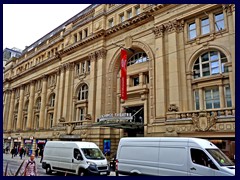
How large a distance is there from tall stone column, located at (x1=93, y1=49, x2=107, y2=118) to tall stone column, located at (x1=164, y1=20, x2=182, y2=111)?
9255 mm

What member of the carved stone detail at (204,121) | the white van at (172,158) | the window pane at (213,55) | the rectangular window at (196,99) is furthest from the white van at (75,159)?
the window pane at (213,55)

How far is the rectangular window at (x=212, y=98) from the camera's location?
20.2 meters

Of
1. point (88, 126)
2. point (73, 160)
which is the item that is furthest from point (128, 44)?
point (73, 160)

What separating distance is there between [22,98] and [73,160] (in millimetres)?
35086

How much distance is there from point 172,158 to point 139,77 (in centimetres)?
1581

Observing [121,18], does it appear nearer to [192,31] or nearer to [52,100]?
[192,31]

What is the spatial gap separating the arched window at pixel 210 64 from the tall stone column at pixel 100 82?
37.5 ft

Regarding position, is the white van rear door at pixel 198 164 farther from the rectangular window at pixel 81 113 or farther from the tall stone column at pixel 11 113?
the tall stone column at pixel 11 113

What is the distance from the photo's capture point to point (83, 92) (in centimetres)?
3212

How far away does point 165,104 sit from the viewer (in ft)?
72.8

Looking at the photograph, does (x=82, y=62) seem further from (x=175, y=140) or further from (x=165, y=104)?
(x=175, y=140)

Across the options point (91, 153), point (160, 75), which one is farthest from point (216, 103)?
point (91, 153)

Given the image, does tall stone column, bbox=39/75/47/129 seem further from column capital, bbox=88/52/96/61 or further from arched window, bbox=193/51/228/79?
arched window, bbox=193/51/228/79

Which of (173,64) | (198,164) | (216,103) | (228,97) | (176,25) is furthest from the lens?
(176,25)
